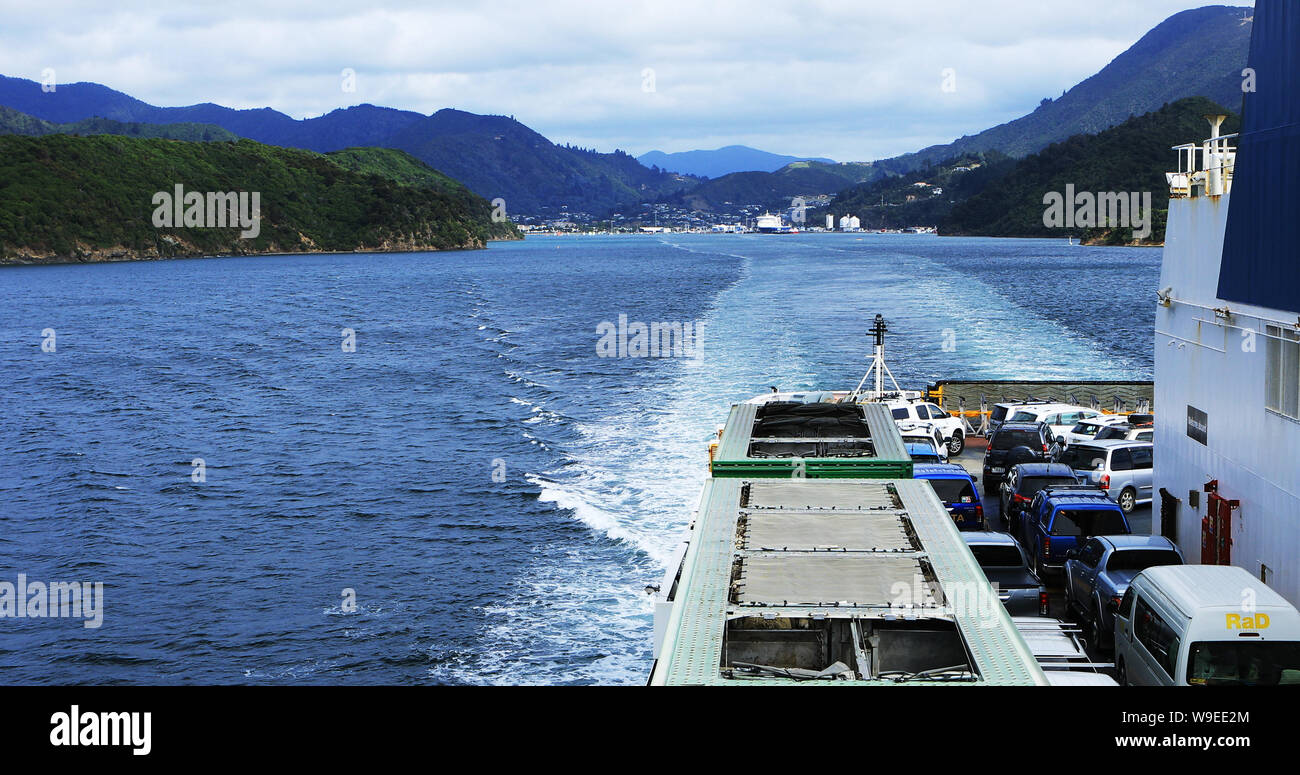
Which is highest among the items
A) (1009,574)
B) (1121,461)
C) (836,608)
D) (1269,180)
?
(1269,180)

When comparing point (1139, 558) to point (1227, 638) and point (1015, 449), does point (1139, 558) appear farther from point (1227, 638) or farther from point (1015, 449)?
point (1015, 449)

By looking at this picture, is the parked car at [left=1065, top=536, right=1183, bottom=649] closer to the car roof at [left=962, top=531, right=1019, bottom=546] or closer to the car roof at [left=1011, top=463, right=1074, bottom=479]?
the car roof at [left=962, top=531, right=1019, bottom=546]

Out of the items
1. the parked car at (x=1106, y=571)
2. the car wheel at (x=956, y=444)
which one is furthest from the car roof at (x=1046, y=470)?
the car wheel at (x=956, y=444)

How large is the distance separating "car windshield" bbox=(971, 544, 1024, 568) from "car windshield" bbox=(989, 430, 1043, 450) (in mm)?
12193

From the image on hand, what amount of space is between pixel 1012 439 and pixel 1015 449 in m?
2.25

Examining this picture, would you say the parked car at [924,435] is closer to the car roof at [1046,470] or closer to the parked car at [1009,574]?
the car roof at [1046,470]

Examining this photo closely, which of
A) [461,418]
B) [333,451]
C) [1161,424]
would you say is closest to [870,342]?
[461,418]

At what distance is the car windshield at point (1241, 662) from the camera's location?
10.9 metres

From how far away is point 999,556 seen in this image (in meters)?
17.0

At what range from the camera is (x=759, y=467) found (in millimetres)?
15727

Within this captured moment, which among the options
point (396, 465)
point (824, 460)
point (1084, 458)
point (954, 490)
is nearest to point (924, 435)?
point (1084, 458)

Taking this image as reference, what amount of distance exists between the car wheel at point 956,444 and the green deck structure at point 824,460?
44.1 ft
